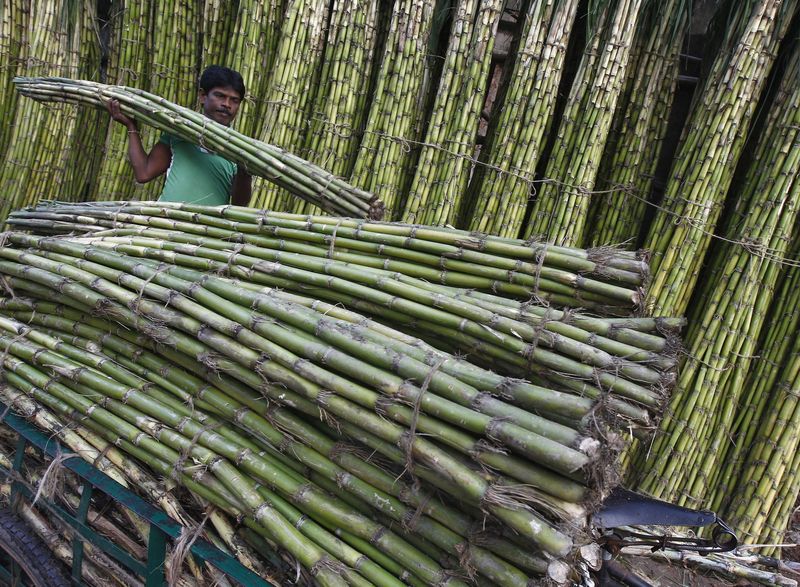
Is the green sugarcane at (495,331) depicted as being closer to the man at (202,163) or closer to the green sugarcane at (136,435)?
the green sugarcane at (136,435)


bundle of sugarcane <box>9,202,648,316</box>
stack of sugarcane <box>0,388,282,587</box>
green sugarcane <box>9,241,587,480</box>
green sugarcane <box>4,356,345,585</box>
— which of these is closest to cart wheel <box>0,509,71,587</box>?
stack of sugarcane <box>0,388,282,587</box>

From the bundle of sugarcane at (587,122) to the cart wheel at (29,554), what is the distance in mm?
2804

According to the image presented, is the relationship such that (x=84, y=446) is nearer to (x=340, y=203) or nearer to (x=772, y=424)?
(x=340, y=203)

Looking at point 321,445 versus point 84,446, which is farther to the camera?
point 84,446

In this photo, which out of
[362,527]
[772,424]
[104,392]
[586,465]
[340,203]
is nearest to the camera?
[586,465]

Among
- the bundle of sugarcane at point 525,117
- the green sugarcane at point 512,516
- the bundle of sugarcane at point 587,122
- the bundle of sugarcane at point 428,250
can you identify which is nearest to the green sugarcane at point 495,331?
the bundle of sugarcane at point 428,250

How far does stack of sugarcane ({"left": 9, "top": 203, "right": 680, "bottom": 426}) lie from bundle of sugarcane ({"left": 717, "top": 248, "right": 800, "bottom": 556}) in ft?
6.45

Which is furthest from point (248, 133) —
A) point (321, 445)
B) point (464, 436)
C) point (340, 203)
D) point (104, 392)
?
point (464, 436)

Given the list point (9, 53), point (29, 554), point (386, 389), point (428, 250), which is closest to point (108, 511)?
point (29, 554)

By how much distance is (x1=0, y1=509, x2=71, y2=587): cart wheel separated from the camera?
1.87 meters

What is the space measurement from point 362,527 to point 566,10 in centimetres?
323

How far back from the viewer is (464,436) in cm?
114

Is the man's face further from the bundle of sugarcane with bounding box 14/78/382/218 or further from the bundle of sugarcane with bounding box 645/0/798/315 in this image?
the bundle of sugarcane with bounding box 645/0/798/315

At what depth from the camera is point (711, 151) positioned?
2.94 metres
